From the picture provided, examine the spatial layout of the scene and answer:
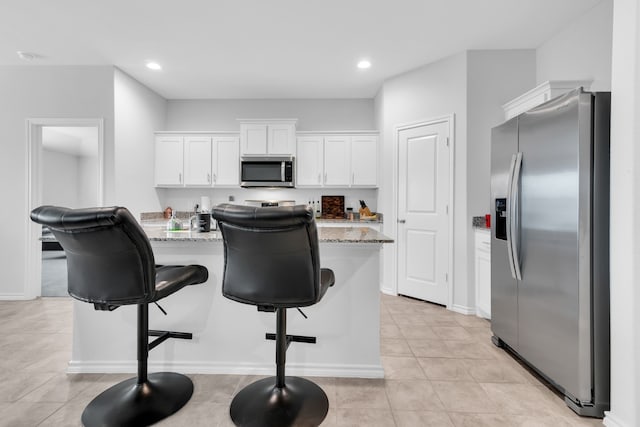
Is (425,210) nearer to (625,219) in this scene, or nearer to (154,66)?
(625,219)

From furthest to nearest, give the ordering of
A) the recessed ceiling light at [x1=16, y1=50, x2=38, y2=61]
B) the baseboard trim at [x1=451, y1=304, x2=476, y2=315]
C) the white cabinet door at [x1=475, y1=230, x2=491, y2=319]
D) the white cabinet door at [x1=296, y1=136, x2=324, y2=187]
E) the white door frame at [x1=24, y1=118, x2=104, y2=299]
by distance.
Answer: the white cabinet door at [x1=296, y1=136, x2=324, y2=187] → the white door frame at [x1=24, y1=118, x2=104, y2=299] → the recessed ceiling light at [x1=16, y1=50, x2=38, y2=61] → the baseboard trim at [x1=451, y1=304, x2=476, y2=315] → the white cabinet door at [x1=475, y1=230, x2=491, y2=319]

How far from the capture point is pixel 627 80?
1.49 metres

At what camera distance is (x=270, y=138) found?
4566 mm

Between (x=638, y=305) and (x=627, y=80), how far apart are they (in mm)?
1072

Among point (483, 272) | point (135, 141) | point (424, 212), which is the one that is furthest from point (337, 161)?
point (135, 141)

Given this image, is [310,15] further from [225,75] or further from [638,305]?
[638,305]

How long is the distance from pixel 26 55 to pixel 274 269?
13.7 feet

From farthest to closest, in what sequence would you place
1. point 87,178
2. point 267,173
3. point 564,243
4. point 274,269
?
point 87,178 < point 267,173 < point 564,243 < point 274,269

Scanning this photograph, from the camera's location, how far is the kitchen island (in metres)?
2.02

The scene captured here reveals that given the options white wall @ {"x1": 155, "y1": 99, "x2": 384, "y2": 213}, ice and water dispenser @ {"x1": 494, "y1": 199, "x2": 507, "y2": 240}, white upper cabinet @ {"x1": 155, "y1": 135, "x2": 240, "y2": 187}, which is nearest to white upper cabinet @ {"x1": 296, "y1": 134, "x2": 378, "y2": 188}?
white wall @ {"x1": 155, "y1": 99, "x2": 384, "y2": 213}

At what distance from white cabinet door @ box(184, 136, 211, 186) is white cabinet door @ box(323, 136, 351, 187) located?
1.79 metres

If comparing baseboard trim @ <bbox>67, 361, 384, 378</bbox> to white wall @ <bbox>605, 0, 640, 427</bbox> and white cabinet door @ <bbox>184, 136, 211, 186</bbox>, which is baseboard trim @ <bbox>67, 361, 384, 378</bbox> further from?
white cabinet door @ <bbox>184, 136, 211, 186</bbox>

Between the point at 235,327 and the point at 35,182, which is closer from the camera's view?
the point at 235,327

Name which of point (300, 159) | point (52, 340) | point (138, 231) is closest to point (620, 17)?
point (138, 231)
